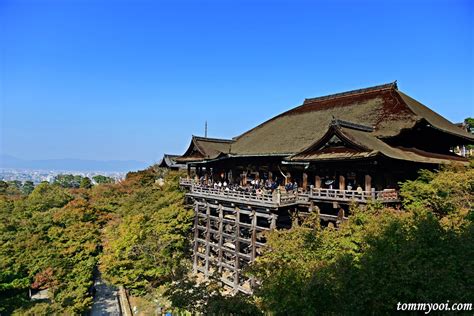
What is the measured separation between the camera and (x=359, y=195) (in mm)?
15930

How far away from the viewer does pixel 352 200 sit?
15.7 m

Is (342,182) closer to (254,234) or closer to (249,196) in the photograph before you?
(249,196)

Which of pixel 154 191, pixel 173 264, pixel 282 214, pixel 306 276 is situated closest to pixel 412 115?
pixel 282 214

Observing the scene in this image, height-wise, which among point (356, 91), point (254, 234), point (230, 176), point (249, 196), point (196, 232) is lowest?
point (196, 232)

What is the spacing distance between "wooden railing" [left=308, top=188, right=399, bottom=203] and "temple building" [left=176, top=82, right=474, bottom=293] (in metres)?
0.05

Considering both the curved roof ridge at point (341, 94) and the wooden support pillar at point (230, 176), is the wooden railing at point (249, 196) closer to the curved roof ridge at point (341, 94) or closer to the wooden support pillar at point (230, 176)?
the wooden support pillar at point (230, 176)

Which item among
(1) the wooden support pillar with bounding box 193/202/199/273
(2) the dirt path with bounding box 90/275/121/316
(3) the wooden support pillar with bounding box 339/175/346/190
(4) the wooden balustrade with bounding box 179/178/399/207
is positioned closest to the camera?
(4) the wooden balustrade with bounding box 179/178/399/207

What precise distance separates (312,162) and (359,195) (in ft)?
11.8

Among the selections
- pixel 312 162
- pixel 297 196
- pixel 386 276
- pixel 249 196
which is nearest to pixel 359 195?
pixel 312 162

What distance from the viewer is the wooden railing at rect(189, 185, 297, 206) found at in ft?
61.5

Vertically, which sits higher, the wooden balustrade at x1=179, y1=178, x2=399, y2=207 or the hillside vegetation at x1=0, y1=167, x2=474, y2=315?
the wooden balustrade at x1=179, y1=178, x2=399, y2=207

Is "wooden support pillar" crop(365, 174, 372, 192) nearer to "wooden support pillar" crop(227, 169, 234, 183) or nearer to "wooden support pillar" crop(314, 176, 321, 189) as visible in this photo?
"wooden support pillar" crop(314, 176, 321, 189)

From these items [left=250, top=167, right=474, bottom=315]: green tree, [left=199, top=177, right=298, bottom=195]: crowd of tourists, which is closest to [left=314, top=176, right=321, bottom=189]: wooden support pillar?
[left=199, top=177, right=298, bottom=195]: crowd of tourists

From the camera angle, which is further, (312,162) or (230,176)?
(230,176)
